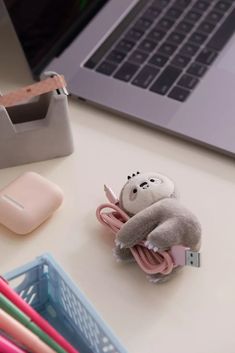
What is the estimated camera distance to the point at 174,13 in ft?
2.39

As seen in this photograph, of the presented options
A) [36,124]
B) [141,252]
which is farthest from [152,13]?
[141,252]

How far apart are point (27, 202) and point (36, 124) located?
0.08m

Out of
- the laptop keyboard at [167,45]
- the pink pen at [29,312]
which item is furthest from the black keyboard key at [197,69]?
the pink pen at [29,312]

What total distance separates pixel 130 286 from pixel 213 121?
20 cm

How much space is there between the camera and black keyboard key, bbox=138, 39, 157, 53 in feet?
2.25

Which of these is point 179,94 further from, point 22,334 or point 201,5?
point 22,334

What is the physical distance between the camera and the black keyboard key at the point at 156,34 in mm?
699

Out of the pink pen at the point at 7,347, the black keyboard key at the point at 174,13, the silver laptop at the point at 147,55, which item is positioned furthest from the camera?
the black keyboard key at the point at 174,13

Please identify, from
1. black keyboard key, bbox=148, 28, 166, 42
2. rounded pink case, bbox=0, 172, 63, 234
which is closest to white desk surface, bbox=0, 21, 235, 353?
rounded pink case, bbox=0, 172, 63, 234

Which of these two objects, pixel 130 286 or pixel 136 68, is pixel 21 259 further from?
pixel 136 68

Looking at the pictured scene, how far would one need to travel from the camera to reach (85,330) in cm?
48

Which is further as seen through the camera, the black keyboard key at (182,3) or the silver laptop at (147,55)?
the black keyboard key at (182,3)

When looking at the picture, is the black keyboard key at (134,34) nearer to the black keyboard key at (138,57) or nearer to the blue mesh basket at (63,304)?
→ the black keyboard key at (138,57)

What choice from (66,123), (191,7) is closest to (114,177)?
(66,123)
